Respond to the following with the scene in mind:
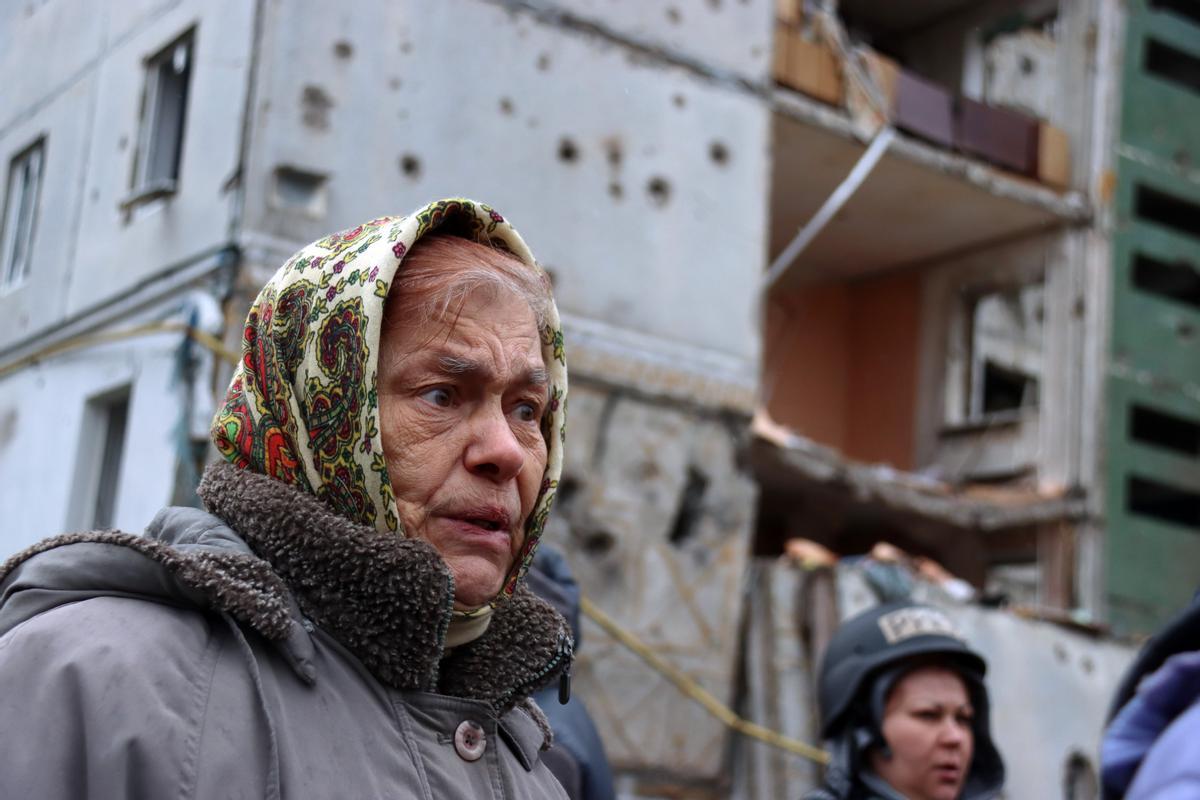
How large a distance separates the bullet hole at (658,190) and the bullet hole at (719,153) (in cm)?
56

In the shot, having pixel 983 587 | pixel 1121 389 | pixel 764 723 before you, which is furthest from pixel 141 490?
pixel 1121 389

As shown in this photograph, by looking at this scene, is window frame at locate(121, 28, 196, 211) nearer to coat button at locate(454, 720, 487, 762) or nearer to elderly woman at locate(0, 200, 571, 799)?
elderly woman at locate(0, 200, 571, 799)

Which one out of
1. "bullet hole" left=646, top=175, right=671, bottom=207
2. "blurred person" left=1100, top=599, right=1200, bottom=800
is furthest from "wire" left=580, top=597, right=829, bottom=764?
"blurred person" left=1100, top=599, right=1200, bottom=800

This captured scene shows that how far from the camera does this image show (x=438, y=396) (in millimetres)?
2146

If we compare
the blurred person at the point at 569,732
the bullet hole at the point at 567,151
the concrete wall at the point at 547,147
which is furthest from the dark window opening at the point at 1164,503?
the blurred person at the point at 569,732

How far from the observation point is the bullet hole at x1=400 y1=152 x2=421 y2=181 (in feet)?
35.6

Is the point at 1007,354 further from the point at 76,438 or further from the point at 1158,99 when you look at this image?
the point at 76,438

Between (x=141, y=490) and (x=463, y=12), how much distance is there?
411 cm

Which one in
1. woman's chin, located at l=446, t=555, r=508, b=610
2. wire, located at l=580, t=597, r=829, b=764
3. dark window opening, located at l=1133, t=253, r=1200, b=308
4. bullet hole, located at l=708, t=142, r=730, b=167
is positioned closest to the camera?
woman's chin, located at l=446, t=555, r=508, b=610

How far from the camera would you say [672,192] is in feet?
40.5

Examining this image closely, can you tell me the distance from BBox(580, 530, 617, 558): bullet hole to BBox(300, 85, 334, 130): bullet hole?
11.1ft

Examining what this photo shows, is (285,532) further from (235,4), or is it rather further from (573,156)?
(573,156)

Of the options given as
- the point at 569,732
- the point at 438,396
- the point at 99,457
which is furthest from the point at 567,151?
the point at 438,396

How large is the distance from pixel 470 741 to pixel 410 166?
916 cm
